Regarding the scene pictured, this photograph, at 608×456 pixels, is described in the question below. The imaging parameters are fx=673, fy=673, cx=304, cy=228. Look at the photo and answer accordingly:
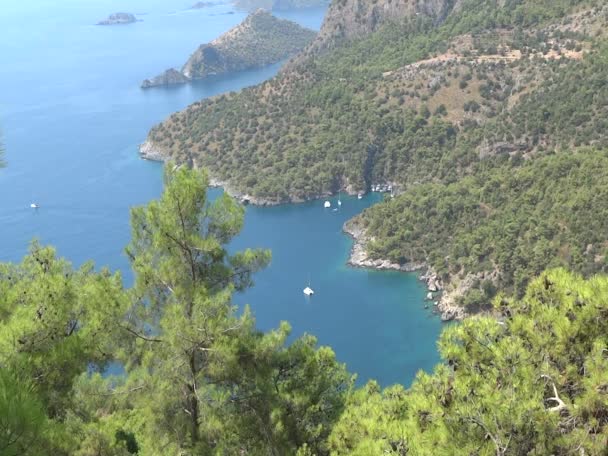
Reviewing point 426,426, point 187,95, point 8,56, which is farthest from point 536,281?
point 8,56

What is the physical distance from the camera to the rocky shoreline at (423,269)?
4497 centimetres

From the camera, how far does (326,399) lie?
1198 centimetres

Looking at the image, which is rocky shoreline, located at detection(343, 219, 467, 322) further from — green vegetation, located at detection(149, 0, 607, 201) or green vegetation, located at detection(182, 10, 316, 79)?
green vegetation, located at detection(182, 10, 316, 79)

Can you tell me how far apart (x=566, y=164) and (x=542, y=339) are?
42935 mm

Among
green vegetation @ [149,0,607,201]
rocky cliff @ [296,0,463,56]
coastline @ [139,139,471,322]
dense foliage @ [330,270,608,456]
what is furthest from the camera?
rocky cliff @ [296,0,463,56]

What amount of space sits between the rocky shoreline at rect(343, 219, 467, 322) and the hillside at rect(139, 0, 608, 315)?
352 millimetres

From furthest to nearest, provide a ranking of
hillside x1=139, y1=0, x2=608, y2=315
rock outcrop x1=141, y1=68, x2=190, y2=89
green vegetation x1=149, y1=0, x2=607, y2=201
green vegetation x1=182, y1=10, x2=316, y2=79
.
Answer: green vegetation x1=182, y1=10, x2=316, y2=79, rock outcrop x1=141, y1=68, x2=190, y2=89, green vegetation x1=149, y1=0, x2=607, y2=201, hillside x1=139, y1=0, x2=608, y2=315

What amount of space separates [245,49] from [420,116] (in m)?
68.5

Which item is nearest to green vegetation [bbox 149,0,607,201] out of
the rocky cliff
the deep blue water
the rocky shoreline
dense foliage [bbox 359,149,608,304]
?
the deep blue water

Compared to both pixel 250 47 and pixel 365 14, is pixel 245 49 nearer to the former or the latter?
pixel 250 47

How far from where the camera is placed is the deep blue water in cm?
4556

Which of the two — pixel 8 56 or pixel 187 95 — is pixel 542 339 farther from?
pixel 8 56

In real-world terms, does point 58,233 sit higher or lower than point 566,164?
lower

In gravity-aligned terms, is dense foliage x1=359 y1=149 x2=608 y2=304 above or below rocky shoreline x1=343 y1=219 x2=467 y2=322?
above
